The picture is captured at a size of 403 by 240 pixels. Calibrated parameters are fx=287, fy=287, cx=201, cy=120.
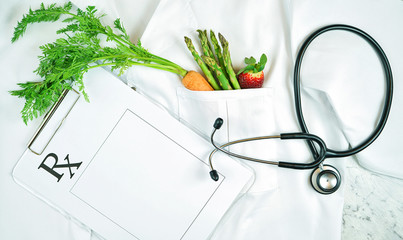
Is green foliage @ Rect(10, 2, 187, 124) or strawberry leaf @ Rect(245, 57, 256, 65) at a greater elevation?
strawberry leaf @ Rect(245, 57, 256, 65)

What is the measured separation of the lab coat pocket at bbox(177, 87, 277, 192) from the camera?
0.86 metres

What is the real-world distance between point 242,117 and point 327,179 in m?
0.32

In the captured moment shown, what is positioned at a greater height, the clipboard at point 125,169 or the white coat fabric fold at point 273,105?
the white coat fabric fold at point 273,105

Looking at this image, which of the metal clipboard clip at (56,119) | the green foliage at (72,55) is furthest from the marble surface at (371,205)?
the metal clipboard clip at (56,119)

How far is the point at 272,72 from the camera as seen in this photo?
0.91 m

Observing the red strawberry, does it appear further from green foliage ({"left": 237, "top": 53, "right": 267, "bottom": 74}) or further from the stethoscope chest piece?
the stethoscope chest piece

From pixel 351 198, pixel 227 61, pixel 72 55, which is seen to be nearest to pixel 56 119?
pixel 72 55

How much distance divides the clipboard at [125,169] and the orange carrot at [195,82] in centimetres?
12

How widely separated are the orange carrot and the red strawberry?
0.11 m

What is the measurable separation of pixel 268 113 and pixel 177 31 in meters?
0.39

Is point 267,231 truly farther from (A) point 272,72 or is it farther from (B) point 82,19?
(B) point 82,19

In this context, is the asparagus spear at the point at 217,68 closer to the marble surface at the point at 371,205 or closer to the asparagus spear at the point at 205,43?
the asparagus spear at the point at 205,43

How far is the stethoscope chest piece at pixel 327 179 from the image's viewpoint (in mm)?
870

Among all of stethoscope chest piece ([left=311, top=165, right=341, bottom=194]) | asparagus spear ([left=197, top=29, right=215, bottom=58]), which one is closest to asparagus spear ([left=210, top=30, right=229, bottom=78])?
asparagus spear ([left=197, top=29, right=215, bottom=58])
